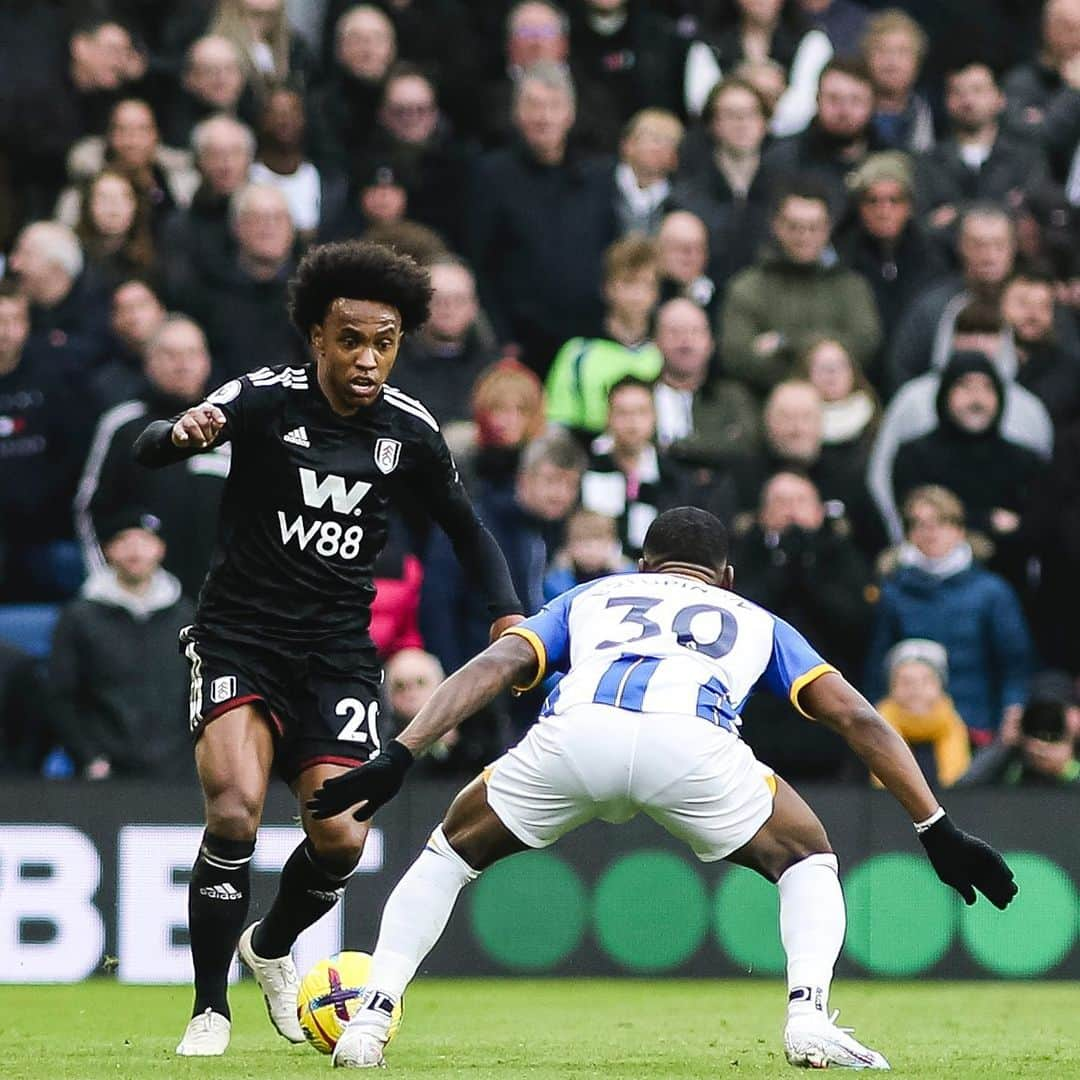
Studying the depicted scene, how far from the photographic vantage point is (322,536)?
800 cm

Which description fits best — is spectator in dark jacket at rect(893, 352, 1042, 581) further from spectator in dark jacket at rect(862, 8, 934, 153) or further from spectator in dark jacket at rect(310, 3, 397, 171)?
spectator in dark jacket at rect(310, 3, 397, 171)

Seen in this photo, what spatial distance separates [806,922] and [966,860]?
0.50 metres

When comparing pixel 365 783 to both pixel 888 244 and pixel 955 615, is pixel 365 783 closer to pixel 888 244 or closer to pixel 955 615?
pixel 955 615

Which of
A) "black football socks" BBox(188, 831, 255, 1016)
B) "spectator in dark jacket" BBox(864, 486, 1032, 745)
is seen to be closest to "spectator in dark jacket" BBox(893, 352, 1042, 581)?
"spectator in dark jacket" BBox(864, 486, 1032, 745)

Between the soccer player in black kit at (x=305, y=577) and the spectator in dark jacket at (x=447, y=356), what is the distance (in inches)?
193

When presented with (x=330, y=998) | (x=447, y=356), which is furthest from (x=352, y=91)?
(x=330, y=998)

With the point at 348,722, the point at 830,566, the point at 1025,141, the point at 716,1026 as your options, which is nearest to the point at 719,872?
the point at 830,566

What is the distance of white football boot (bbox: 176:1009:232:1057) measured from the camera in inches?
302

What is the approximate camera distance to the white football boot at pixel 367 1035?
700cm

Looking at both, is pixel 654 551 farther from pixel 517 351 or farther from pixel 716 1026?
pixel 517 351

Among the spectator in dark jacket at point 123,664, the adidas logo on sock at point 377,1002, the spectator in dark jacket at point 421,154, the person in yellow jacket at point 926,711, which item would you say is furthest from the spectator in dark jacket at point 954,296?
the adidas logo on sock at point 377,1002

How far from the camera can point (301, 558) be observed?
8008 mm

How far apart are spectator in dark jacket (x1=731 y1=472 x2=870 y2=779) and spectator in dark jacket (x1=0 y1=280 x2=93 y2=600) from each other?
3.64 m

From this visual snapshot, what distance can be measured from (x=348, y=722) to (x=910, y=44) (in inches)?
318
